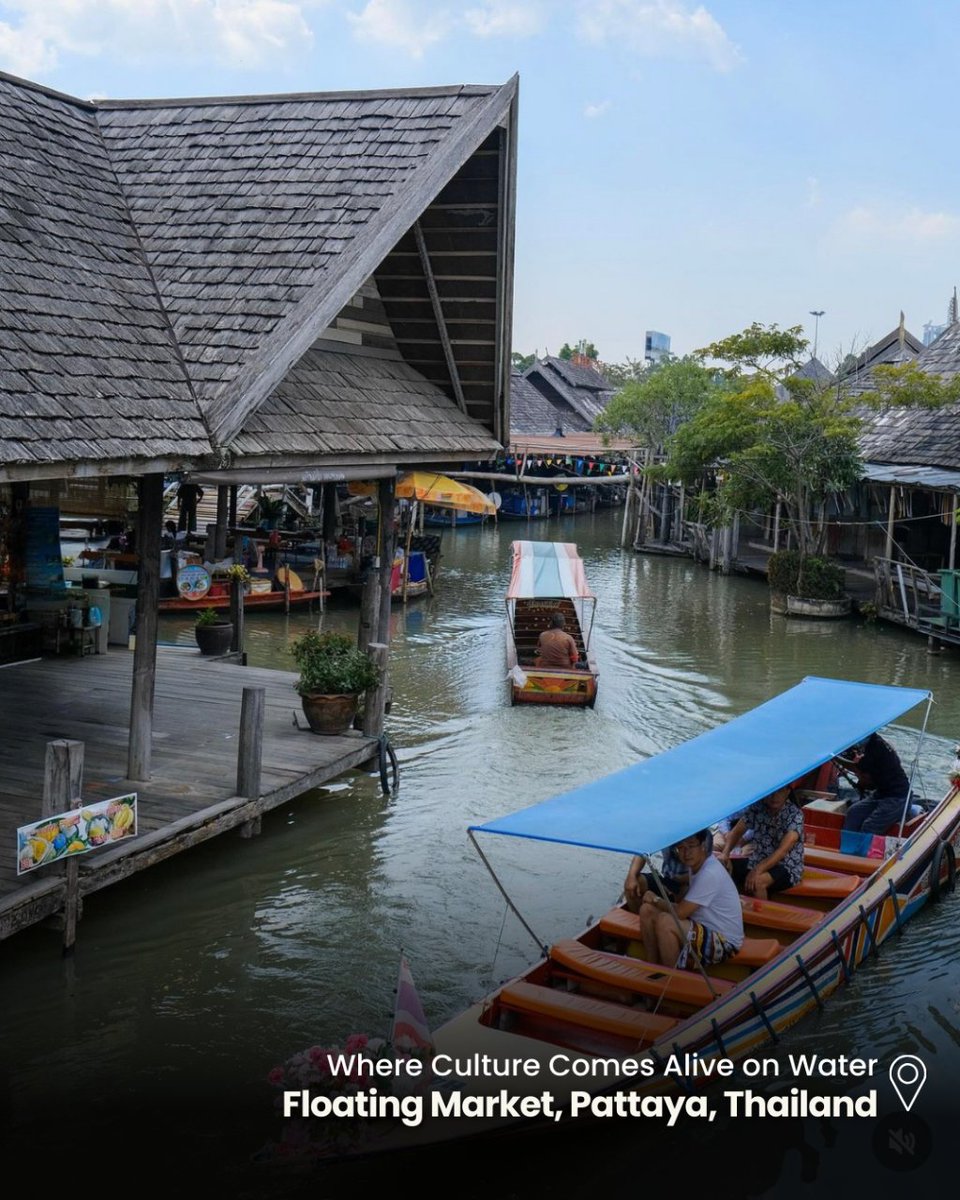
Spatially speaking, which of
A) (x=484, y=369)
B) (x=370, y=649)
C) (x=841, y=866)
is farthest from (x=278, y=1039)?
(x=484, y=369)

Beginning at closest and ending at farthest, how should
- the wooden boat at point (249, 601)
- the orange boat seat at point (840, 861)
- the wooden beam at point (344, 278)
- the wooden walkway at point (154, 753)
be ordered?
the wooden walkway at point (154, 753) < the wooden beam at point (344, 278) < the orange boat seat at point (840, 861) < the wooden boat at point (249, 601)

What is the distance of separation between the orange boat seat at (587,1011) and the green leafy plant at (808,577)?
61.8 feet

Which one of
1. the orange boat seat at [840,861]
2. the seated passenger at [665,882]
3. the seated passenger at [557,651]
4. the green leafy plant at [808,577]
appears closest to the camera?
the seated passenger at [665,882]

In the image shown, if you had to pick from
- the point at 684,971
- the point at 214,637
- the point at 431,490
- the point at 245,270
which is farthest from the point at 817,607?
the point at 684,971

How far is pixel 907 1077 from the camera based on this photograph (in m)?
7.52

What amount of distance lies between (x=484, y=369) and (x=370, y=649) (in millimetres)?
3155

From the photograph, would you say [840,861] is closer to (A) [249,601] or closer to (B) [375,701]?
(B) [375,701]

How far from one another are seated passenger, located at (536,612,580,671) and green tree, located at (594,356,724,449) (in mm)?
22491

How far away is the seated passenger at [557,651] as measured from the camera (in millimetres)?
17062

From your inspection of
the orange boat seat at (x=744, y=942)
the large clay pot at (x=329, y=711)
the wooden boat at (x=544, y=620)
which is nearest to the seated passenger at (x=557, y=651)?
the wooden boat at (x=544, y=620)

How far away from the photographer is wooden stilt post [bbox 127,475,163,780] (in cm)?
918

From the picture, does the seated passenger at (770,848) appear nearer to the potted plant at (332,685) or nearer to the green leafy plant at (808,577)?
the potted plant at (332,685)

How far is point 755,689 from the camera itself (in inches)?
731

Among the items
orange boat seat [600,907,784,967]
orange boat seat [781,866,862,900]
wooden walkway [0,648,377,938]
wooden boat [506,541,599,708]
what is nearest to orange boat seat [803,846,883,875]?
orange boat seat [781,866,862,900]
